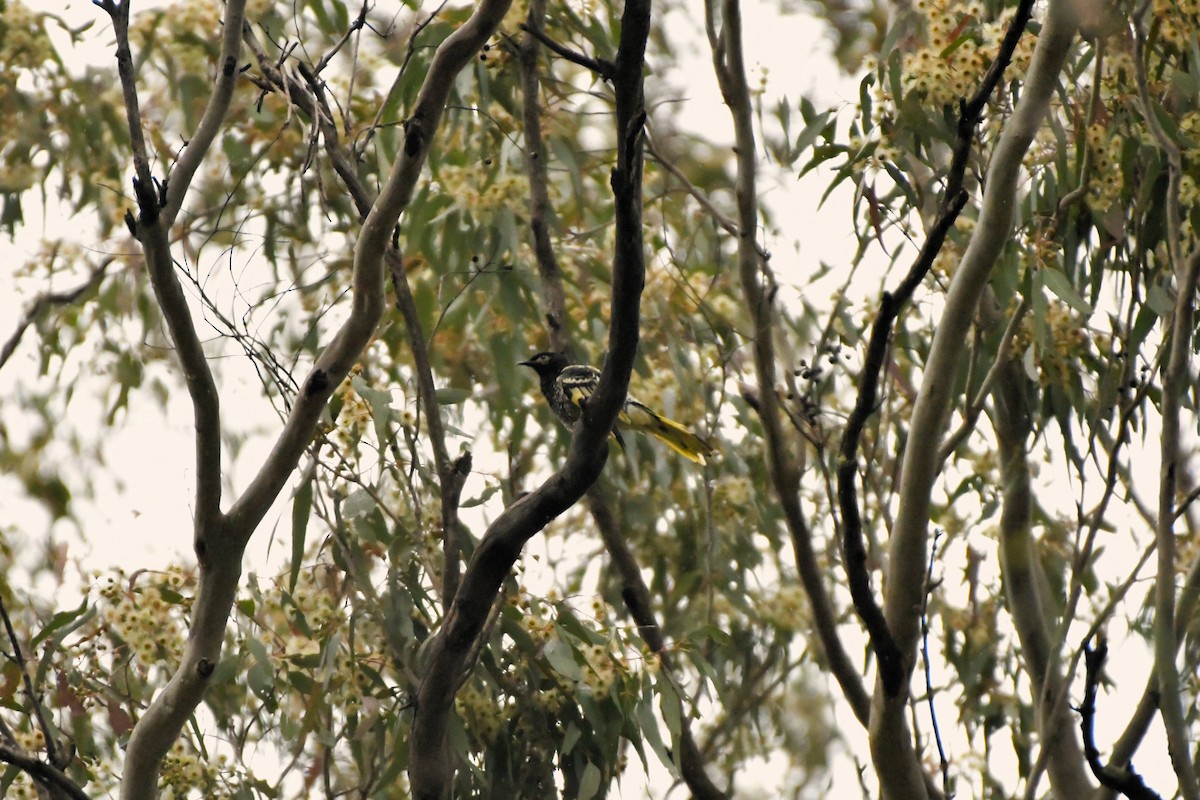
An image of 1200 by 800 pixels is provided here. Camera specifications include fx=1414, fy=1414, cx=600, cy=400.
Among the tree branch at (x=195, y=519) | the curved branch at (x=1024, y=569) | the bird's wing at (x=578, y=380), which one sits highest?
the bird's wing at (x=578, y=380)

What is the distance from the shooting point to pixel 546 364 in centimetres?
470

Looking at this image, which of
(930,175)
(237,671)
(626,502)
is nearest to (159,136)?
(626,502)

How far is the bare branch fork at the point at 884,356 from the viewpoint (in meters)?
2.40

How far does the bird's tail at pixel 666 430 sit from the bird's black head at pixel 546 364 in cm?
27

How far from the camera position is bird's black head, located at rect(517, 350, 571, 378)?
449 centimetres

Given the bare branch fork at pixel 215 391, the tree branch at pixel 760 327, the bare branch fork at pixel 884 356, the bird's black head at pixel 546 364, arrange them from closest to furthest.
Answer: the bare branch fork at pixel 884 356 → the bare branch fork at pixel 215 391 → the tree branch at pixel 760 327 → the bird's black head at pixel 546 364

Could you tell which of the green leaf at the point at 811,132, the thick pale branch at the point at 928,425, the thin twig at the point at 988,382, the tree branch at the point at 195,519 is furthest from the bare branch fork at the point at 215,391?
the thin twig at the point at 988,382

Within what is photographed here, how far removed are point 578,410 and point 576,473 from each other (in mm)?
1802

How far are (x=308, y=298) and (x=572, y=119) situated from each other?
4.05 ft

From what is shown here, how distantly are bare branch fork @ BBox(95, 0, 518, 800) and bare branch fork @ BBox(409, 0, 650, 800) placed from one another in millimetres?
423

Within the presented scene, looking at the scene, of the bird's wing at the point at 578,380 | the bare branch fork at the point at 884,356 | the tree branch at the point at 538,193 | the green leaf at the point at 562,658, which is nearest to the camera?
the bare branch fork at the point at 884,356

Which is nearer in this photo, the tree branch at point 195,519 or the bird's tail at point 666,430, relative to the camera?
the tree branch at point 195,519

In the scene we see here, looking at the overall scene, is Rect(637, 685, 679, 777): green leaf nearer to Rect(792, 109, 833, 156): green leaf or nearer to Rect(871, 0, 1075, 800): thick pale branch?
Rect(871, 0, 1075, 800): thick pale branch

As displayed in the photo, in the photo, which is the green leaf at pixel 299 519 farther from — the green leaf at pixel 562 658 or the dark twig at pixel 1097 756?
the dark twig at pixel 1097 756
